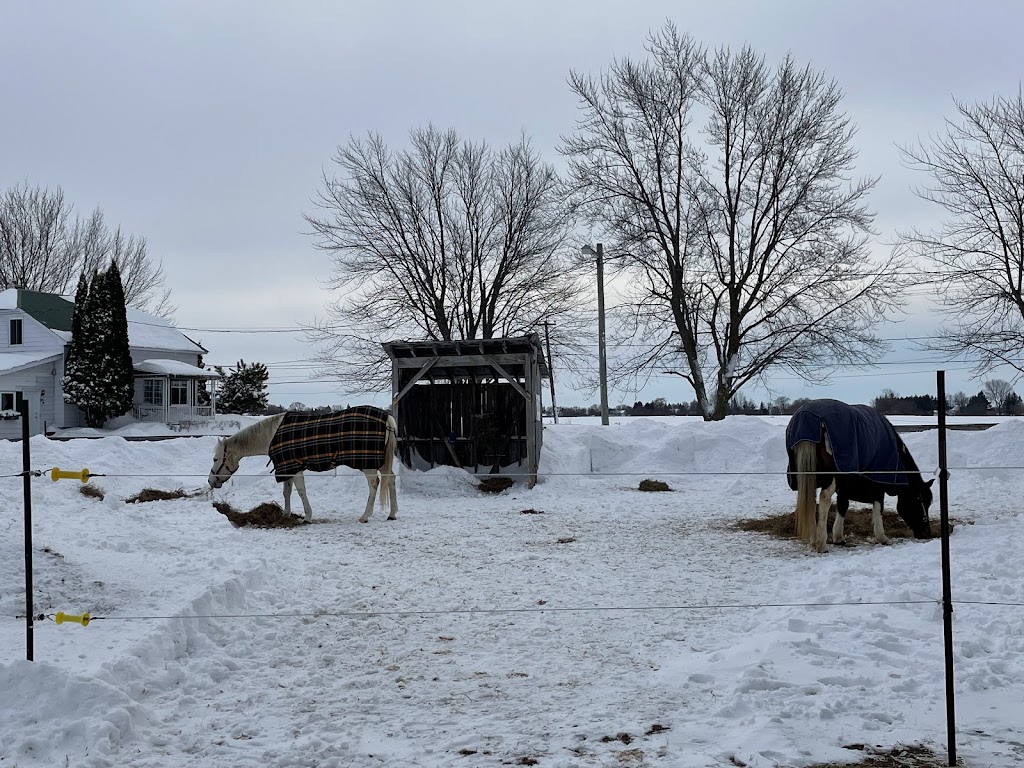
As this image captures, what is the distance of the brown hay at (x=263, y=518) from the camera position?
11.2 m

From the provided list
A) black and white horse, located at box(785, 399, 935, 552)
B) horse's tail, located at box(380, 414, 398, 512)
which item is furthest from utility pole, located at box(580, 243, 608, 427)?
black and white horse, located at box(785, 399, 935, 552)

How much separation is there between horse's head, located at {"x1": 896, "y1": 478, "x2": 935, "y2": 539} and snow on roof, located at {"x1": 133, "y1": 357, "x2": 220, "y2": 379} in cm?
3298

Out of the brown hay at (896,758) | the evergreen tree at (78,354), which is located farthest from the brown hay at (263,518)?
the evergreen tree at (78,354)

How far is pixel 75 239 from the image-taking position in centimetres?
4353

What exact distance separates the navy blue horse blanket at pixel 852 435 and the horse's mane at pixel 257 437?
24.4 ft

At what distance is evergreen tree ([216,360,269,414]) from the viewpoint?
42.1 meters

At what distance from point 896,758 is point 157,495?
1195 centimetres

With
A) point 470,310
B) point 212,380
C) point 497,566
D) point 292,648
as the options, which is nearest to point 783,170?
point 470,310

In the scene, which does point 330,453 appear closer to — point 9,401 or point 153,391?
point 9,401

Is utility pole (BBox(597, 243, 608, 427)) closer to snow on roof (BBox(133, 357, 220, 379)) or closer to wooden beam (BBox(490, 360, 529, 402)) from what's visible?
wooden beam (BBox(490, 360, 529, 402))

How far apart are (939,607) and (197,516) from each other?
848 centimetres

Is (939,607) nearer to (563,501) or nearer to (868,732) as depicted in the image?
(868,732)

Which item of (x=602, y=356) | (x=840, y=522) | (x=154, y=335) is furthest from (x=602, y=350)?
(x=154, y=335)

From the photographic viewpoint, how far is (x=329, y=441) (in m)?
12.2
